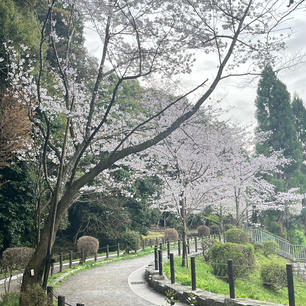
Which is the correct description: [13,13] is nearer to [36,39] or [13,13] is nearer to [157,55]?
[36,39]

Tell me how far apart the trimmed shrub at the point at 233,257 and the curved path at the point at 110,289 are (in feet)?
9.85

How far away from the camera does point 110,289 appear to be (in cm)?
970

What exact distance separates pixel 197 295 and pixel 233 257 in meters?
5.52

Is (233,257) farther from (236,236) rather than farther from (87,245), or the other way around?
(87,245)

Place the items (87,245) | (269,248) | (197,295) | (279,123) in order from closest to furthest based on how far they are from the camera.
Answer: (197,295) → (87,245) → (269,248) → (279,123)

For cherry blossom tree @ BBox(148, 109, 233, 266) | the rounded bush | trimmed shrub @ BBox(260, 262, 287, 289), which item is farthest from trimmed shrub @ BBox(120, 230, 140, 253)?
the rounded bush

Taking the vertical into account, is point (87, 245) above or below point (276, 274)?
above

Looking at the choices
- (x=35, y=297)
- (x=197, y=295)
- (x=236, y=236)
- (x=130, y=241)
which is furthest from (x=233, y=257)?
(x=130, y=241)

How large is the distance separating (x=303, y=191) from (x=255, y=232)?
26.0 feet

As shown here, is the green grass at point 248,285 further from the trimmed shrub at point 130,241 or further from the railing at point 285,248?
the trimmed shrub at point 130,241

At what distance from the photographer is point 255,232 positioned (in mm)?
22609

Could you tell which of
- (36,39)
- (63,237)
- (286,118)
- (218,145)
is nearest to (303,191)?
(286,118)

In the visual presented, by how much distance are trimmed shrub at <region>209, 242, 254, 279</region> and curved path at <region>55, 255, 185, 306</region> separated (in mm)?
3003

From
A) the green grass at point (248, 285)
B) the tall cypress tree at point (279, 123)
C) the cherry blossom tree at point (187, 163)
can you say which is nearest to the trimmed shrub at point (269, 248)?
the green grass at point (248, 285)
